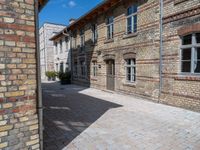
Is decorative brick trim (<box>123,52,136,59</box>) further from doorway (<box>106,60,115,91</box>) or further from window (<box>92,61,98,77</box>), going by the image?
window (<box>92,61,98,77</box>)

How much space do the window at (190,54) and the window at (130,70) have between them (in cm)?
289

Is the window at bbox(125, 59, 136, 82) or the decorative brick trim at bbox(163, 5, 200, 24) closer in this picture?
the decorative brick trim at bbox(163, 5, 200, 24)

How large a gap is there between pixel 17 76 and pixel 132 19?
7862 millimetres

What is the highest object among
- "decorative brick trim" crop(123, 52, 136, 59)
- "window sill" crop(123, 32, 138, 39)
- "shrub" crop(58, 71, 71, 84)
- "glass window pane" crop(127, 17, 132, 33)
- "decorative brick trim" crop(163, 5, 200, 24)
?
"glass window pane" crop(127, 17, 132, 33)

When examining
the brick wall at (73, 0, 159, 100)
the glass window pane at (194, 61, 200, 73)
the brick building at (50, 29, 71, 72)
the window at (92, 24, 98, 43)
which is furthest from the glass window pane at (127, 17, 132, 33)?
the brick building at (50, 29, 71, 72)

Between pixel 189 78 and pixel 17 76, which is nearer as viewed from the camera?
pixel 17 76

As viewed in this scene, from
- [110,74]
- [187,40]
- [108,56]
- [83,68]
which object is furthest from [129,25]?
[83,68]

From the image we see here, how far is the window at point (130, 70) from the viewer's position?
29.2 ft

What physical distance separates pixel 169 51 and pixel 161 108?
8.34 ft

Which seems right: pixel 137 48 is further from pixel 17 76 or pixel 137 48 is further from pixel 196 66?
pixel 17 76

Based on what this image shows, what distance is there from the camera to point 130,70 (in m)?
9.10

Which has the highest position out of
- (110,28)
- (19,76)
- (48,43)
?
(48,43)

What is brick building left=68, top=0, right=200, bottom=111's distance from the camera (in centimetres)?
604

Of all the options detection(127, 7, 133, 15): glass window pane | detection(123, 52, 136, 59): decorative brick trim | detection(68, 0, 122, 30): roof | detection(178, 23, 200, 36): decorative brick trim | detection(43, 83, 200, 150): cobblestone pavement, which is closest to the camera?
detection(43, 83, 200, 150): cobblestone pavement
